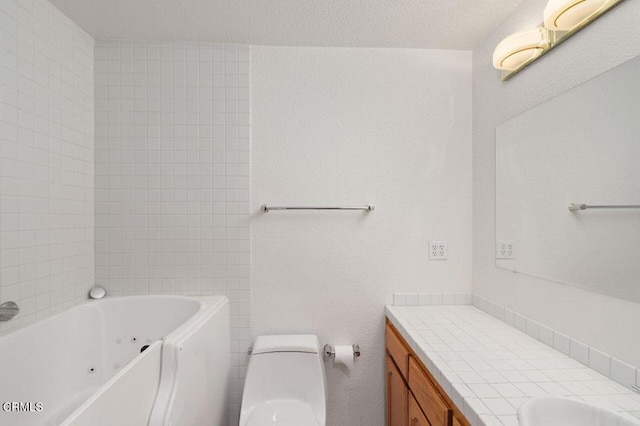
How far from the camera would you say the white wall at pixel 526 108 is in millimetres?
911

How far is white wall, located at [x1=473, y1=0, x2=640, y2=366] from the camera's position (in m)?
0.91

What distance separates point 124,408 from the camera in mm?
879

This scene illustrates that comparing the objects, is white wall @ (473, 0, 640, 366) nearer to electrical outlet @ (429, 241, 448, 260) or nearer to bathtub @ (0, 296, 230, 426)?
electrical outlet @ (429, 241, 448, 260)

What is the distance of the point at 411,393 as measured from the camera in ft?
4.16

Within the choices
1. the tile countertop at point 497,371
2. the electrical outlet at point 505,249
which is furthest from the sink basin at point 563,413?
the electrical outlet at point 505,249

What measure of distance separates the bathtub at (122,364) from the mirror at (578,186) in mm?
1485

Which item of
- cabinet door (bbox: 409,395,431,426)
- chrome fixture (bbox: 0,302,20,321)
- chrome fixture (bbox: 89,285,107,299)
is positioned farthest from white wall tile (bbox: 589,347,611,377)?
chrome fixture (bbox: 89,285,107,299)

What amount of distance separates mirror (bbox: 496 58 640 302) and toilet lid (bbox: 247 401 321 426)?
120 centimetres

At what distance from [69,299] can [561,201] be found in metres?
2.28

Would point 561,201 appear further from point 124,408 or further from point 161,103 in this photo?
point 161,103

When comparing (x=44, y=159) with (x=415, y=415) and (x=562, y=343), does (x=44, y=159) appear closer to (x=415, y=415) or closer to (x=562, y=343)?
(x=415, y=415)

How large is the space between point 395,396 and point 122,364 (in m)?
1.44

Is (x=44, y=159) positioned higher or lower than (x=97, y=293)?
higher

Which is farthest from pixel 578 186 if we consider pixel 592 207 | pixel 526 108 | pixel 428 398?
pixel 428 398
